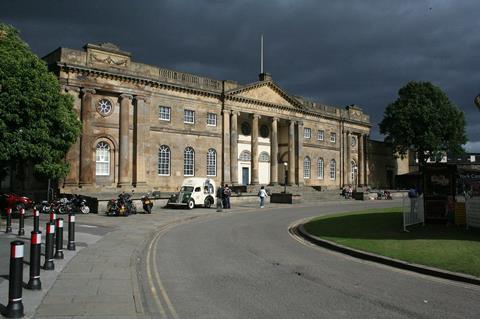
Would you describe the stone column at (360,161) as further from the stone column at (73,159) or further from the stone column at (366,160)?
the stone column at (73,159)

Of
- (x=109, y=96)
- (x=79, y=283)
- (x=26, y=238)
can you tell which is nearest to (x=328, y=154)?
(x=109, y=96)

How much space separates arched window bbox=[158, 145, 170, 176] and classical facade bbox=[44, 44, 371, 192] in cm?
10

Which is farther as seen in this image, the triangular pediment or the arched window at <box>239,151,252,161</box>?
the arched window at <box>239,151,252,161</box>

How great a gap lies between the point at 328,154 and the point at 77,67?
36.9 meters

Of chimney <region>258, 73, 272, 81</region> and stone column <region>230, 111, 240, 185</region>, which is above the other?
chimney <region>258, 73, 272, 81</region>

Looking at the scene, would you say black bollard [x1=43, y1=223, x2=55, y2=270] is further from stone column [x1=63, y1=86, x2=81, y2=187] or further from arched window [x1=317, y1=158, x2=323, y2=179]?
arched window [x1=317, y1=158, x2=323, y2=179]

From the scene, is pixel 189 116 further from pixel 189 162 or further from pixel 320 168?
pixel 320 168

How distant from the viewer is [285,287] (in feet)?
28.6

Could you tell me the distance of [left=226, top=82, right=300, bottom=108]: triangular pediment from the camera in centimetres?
4955

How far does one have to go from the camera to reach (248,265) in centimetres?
1112

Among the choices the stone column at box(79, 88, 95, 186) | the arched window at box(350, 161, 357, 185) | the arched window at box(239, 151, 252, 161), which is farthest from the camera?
the arched window at box(350, 161, 357, 185)

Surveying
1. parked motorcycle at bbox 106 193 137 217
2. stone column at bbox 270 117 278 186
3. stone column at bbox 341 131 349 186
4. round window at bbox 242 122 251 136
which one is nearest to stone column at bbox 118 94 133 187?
parked motorcycle at bbox 106 193 137 217

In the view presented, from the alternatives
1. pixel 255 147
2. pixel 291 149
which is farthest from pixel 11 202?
pixel 291 149

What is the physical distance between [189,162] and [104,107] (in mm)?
10315
